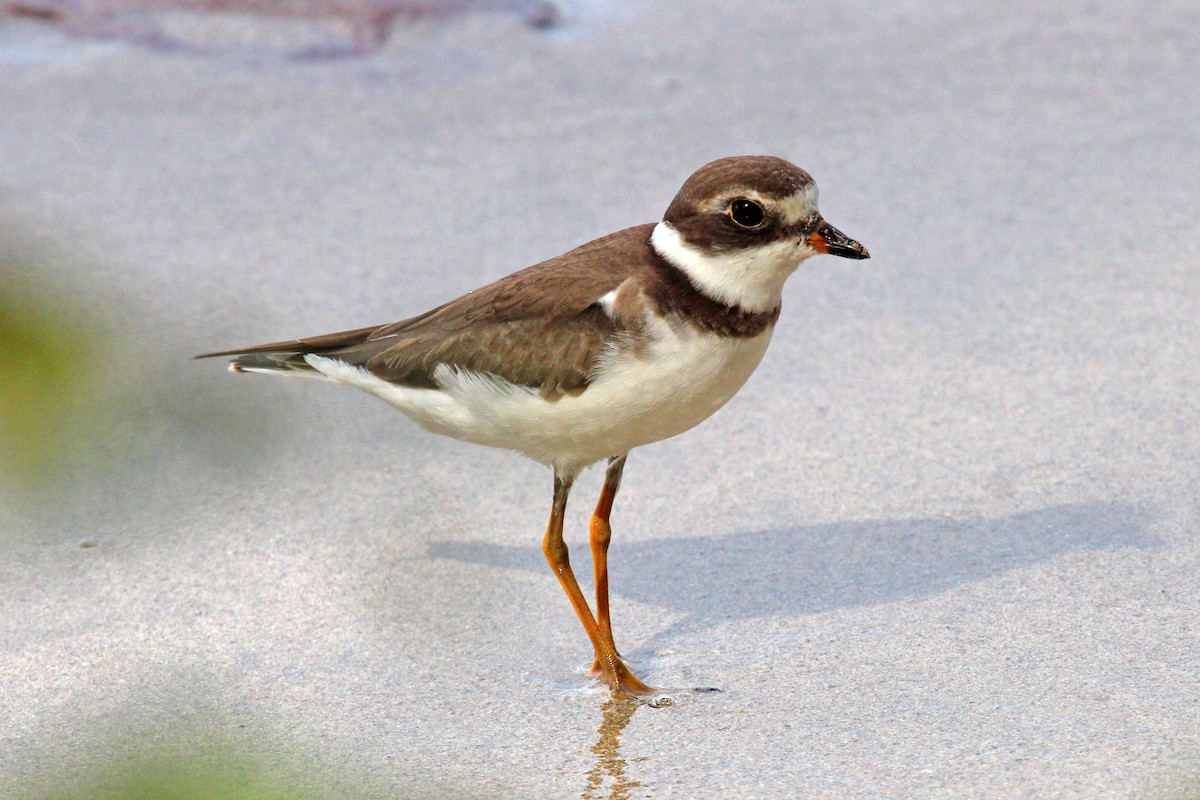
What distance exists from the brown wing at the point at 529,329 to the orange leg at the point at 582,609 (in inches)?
14.6

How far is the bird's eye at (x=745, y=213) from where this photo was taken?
11.9ft

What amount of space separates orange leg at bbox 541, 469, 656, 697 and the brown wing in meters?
0.37

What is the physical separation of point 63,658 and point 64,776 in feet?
2.14

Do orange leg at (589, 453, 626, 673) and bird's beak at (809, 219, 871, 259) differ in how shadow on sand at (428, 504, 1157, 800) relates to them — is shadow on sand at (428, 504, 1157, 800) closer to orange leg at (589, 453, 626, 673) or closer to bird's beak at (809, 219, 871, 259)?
orange leg at (589, 453, 626, 673)

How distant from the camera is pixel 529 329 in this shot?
3906 millimetres

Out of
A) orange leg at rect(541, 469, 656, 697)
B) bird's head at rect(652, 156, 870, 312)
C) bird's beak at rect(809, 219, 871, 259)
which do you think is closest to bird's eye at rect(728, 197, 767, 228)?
bird's head at rect(652, 156, 870, 312)

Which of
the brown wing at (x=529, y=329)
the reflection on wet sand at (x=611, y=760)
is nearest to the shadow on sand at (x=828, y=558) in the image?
the reflection on wet sand at (x=611, y=760)

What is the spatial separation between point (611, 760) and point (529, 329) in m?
1.17

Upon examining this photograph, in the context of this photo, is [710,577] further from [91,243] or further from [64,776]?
[91,243]

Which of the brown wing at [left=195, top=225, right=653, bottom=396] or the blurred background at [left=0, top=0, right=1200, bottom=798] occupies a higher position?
the brown wing at [left=195, top=225, right=653, bottom=396]

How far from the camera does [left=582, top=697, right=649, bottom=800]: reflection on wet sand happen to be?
3.37m

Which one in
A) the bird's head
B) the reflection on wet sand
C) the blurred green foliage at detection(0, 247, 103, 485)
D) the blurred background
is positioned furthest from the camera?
the bird's head

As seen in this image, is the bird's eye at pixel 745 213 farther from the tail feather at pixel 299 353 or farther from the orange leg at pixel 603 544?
the tail feather at pixel 299 353

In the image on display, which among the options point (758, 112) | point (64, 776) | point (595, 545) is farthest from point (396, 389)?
point (758, 112)
